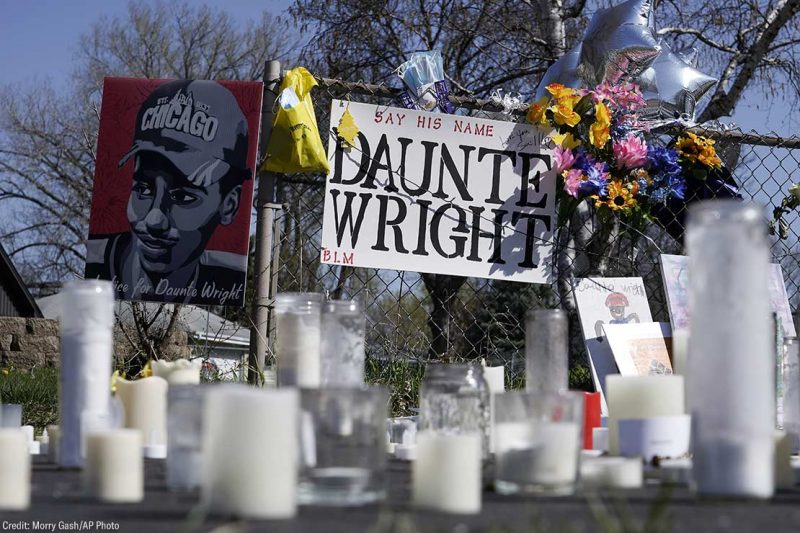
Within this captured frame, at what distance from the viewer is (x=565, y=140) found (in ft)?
10.9

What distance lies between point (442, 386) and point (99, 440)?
1.75ft

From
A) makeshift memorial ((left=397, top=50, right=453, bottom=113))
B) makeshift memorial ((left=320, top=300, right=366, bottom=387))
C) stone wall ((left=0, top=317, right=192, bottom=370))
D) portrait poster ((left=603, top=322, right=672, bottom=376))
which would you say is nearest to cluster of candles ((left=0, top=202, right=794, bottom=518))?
makeshift memorial ((left=320, top=300, right=366, bottom=387))

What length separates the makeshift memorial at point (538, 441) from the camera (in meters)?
1.05

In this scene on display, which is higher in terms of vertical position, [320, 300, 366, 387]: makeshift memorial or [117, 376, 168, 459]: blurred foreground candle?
[320, 300, 366, 387]: makeshift memorial

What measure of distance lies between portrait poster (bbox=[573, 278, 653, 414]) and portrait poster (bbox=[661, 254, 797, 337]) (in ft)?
0.27

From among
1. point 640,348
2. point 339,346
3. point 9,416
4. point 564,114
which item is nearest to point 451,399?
point 339,346

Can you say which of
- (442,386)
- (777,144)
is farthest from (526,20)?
(442,386)

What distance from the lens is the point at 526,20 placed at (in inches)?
375

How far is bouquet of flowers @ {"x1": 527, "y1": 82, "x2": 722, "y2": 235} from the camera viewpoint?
10.8ft

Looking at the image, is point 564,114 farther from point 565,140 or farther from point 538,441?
point 538,441

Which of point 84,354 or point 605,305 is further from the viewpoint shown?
point 605,305

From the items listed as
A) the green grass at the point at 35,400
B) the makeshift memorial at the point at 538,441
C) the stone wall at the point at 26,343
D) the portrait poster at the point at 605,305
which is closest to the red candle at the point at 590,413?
the makeshift memorial at the point at 538,441

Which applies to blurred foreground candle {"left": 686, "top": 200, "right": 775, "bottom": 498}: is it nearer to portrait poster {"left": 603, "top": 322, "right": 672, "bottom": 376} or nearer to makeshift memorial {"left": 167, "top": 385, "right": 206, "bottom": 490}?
makeshift memorial {"left": 167, "top": 385, "right": 206, "bottom": 490}

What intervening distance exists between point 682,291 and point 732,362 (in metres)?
2.31
